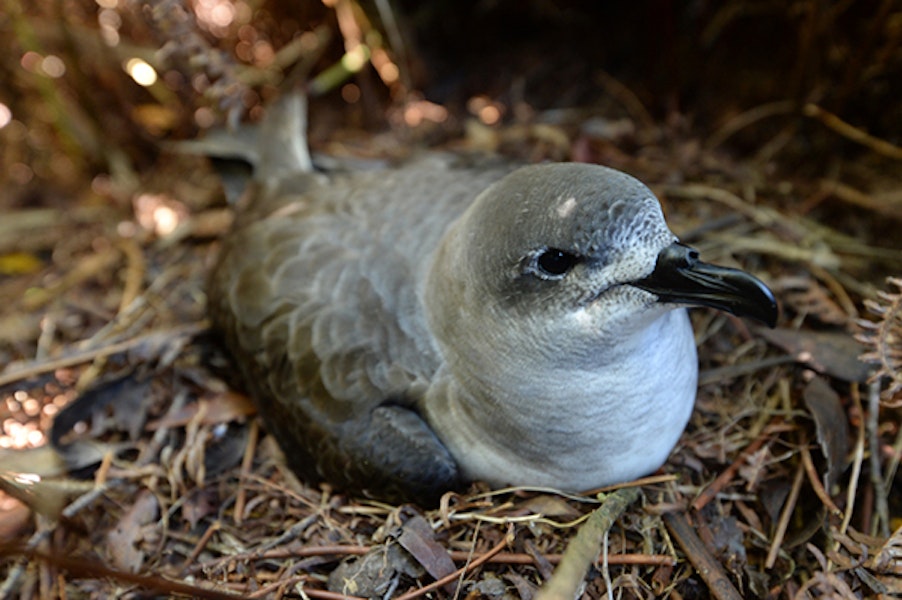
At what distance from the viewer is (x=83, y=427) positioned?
3.02 metres

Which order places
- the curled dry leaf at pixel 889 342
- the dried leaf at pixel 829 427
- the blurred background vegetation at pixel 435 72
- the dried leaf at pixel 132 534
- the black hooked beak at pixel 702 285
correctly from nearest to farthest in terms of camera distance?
the black hooked beak at pixel 702 285
the curled dry leaf at pixel 889 342
the dried leaf at pixel 829 427
the dried leaf at pixel 132 534
the blurred background vegetation at pixel 435 72

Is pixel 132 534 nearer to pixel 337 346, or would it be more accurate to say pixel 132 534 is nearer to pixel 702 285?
pixel 337 346

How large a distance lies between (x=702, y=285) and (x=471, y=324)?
2.29 ft

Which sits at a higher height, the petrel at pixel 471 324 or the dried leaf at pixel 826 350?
the petrel at pixel 471 324

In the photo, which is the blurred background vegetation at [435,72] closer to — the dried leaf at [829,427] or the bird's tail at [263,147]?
the bird's tail at [263,147]

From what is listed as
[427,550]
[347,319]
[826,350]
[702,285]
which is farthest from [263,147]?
[826,350]

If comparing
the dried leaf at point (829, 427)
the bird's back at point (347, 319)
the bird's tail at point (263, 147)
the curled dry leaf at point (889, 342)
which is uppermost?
the bird's tail at point (263, 147)

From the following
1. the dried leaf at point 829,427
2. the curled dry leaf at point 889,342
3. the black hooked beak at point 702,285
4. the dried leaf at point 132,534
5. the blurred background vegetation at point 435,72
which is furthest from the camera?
the blurred background vegetation at point 435,72

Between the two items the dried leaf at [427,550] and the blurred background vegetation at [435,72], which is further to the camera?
the blurred background vegetation at [435,72]

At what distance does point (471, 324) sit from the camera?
7.46ft

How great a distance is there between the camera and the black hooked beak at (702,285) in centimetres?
Result: 194

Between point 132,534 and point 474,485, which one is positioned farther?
point 132,534

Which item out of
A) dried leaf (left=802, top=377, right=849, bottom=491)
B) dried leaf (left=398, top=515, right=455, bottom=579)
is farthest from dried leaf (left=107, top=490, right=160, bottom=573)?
dried leaf (left=802, top=377, right=849, bottom=491)

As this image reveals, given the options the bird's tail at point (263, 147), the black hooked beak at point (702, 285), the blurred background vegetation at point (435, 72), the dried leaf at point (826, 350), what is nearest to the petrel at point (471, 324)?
the black hooked beak at point (702, 285)
